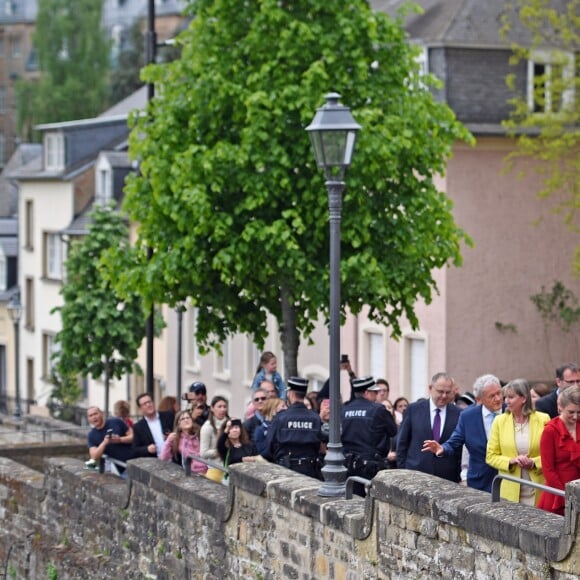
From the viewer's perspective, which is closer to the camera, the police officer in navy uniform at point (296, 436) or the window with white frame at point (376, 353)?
the police officer in navy uniform at point (296, 436)

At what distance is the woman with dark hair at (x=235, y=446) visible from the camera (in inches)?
634

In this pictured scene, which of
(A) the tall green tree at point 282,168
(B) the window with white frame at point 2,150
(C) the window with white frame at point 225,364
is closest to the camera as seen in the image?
(A) the tall green tree at point 282,168

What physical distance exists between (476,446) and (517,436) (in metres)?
0.87

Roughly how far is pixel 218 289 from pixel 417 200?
2.85 m

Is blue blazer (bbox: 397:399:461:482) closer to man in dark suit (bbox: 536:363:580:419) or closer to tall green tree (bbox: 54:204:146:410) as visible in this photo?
man in dark suit (bbox: 536:363:580:419)

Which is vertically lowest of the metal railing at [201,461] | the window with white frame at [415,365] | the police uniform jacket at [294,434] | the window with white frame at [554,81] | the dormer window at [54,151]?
the window with white frame at [415,365]

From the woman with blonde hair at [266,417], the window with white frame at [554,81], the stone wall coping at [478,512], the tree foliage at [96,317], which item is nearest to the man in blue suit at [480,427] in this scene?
the stone wall coping at [478,512]

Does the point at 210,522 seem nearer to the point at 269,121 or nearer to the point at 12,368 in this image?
the point at 269,121

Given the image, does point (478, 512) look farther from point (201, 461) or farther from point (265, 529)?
point (201, 461)

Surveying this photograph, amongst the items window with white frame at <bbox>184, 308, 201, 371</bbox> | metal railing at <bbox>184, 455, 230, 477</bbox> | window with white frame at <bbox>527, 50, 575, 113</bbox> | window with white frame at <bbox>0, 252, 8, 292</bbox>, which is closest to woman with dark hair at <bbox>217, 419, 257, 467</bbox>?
metal railing at <bbox>184, 455, 230, 477</bbox>

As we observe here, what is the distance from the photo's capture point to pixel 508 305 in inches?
1374

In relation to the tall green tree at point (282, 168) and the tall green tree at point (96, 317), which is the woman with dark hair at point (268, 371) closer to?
the tall green tree at point (282, 168)

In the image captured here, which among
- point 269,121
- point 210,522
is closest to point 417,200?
point 269,121

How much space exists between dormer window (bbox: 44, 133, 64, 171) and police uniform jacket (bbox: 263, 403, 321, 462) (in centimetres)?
4297
